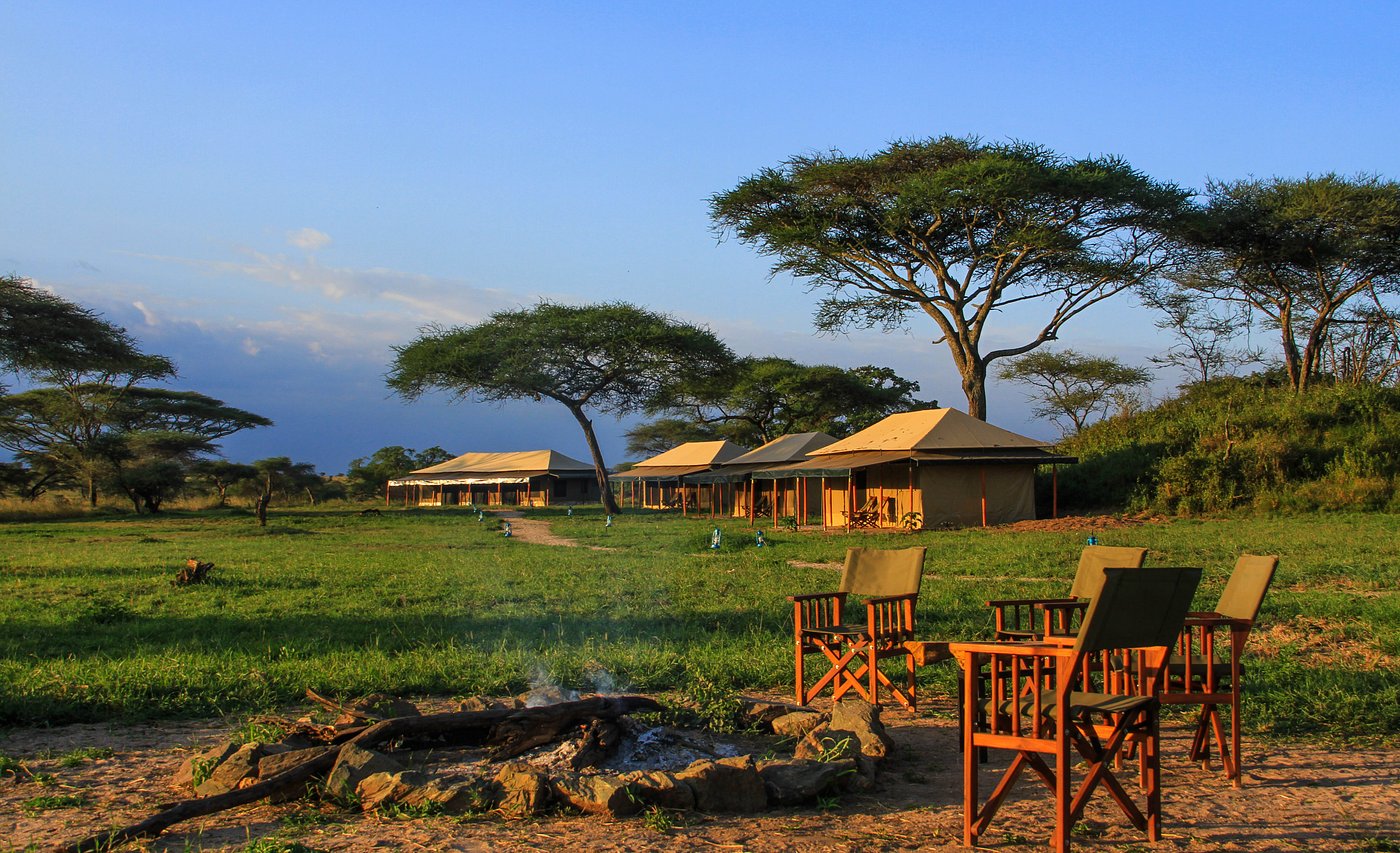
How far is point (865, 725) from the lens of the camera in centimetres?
471

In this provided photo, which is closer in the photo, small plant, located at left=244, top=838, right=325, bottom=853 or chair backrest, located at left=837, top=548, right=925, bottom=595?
small plant, located at left=244, top=838, right=325, bottom=853

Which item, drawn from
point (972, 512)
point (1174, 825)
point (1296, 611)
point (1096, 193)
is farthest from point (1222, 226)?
point (1174, 825)

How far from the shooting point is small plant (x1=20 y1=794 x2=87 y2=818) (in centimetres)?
393

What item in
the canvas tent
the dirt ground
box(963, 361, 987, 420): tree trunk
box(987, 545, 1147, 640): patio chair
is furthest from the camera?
the canvas tent

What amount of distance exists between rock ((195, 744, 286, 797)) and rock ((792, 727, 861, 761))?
2139 millimetres

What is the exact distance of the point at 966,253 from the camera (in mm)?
27656

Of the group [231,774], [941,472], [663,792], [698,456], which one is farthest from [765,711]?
[698,456]

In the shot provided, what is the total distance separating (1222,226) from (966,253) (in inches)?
272

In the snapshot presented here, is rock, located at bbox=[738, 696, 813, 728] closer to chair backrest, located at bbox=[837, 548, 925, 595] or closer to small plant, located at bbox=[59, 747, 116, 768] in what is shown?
chair backrest, located at bbox=[837, 548, 925, 595]

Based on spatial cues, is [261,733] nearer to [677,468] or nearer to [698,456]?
[677,468]

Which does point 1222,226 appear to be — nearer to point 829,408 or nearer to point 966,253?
point 966,253

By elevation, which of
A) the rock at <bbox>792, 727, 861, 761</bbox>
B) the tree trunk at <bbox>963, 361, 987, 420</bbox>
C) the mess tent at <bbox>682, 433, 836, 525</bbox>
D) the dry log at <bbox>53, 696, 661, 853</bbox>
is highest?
the tree trunk at <bbox>963, 361, 987, 420</bbox>

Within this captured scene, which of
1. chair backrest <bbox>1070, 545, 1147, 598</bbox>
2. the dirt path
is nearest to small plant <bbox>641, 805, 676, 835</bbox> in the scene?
chair backrest <bbox>1070, 545, 1147, 598</bbox>

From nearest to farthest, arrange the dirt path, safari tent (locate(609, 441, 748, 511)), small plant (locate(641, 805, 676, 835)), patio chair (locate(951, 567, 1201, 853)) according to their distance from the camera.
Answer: patio chair (locate(951, 567, 1201, 853)), small plant (locate(641, 805, 676, 835)), the dirt path, safari tent (locate(609, 441, 748, 511))
